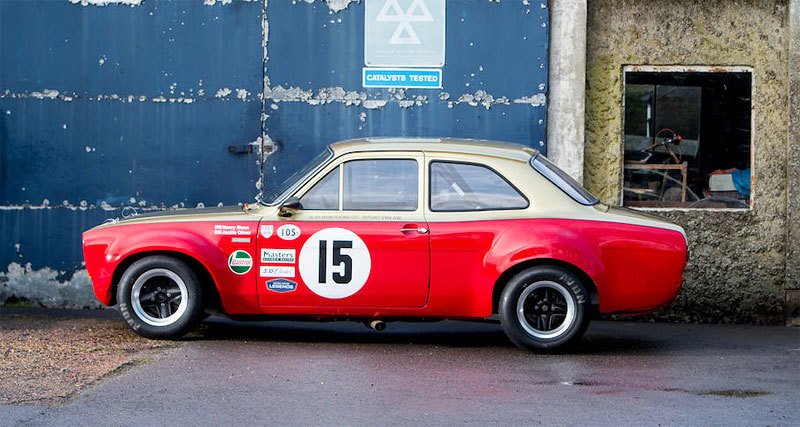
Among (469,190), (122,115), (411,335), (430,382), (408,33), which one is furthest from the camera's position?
(122,115)

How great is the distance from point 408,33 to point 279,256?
3.61m

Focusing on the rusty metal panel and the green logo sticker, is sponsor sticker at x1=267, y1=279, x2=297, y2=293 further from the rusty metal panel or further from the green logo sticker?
the rusty metal panel

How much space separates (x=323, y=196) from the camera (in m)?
9.02

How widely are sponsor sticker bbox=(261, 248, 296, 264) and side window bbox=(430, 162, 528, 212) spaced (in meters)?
1.07

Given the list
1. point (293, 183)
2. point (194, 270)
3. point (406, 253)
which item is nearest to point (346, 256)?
point (406, 253)

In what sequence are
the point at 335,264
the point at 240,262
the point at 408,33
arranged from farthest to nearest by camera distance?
the point at 408,33, the point at 240,262, the point at 335,264

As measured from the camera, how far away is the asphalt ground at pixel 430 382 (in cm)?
666

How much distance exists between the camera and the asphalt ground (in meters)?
6.66

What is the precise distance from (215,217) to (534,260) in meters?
→ 2.33

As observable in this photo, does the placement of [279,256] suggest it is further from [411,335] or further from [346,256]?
[411,335]

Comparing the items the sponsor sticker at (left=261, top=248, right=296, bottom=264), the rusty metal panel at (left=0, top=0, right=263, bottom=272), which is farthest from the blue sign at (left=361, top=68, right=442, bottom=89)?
the sponsor sticker at (left=261, top=248, right=296, bottom=264)

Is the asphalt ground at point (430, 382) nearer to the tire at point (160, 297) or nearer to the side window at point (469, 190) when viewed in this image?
the tire at point (160, 297)

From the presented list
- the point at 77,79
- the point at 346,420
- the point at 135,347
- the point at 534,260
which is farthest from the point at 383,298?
the point at 77,79

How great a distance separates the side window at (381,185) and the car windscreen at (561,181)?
93cm
